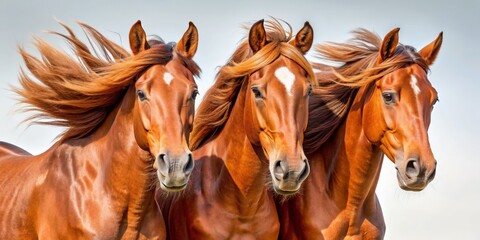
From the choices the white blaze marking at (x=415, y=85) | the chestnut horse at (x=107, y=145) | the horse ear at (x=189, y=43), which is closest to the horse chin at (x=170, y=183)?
the chestnut horse at (x=107, y=145)

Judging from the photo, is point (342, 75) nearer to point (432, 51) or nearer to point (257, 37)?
point (432, 51)

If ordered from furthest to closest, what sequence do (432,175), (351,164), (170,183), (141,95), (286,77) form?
(351,164) → (432,175) → (286,77) → (141,95) → (170,183)

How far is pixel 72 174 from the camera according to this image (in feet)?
20.8

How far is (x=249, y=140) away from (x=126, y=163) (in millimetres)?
1023

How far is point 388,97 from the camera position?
680cm

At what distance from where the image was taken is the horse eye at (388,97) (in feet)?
22.2

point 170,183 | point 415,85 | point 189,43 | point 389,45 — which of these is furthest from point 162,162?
point 389,45

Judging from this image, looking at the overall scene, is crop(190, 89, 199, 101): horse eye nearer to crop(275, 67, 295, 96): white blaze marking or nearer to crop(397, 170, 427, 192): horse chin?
crop(275, 67, 295, 96): white blaze marking

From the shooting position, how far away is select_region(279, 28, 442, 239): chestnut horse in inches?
261

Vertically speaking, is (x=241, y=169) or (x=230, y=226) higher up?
(x=241, y=169)

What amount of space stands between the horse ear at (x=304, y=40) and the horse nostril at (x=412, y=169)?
1.23 metres

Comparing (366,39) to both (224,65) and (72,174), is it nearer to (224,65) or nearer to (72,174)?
(224,65)

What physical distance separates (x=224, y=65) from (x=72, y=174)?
1.67 m

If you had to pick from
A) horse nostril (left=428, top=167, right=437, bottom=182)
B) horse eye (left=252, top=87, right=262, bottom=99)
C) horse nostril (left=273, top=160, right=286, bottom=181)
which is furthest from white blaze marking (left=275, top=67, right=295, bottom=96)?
horse nostril (left=428, top=167, right=437, bottom=182)
